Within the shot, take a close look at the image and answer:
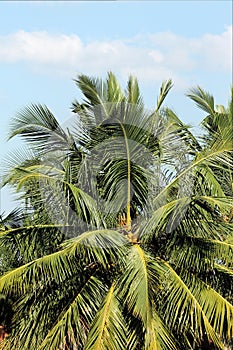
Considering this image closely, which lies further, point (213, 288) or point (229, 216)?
point (229, 216)

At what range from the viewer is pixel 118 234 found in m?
8.00

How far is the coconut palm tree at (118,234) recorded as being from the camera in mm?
7742

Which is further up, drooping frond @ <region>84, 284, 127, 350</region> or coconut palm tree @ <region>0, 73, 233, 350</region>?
coconut palm tree @ <region>0, 73, 233, 350</region>

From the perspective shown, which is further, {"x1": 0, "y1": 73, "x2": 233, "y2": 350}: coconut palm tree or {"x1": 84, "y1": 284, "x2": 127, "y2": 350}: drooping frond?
{"x1": 0, "y1": 73, "x2": 233, "y2": 350}: coconut palm tree

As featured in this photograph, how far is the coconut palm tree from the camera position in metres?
7.74

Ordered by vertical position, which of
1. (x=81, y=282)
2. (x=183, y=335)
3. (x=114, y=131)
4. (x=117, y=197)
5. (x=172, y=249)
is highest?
(x=114, y=131)

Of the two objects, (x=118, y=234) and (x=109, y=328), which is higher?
(x=118, y=234)

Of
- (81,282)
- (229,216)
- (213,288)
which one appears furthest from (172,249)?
(229,216)

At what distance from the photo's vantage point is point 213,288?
8305 mm

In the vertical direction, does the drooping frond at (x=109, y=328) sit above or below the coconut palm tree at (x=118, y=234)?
below

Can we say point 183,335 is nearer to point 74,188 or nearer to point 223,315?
point 223,315

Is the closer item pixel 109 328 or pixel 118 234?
pixel 109 328

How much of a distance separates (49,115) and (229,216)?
3411 mm

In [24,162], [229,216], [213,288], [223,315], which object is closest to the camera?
[223,315]
